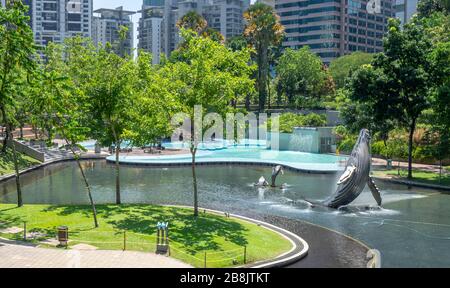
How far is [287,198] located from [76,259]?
76.6 feet

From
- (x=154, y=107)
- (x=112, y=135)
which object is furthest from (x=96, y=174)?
(x=154, y=107)

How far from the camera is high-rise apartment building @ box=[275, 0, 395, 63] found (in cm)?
16262

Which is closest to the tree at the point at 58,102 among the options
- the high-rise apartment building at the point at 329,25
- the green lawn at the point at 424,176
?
the green lawn at the point at 424,176

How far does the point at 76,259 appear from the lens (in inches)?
852

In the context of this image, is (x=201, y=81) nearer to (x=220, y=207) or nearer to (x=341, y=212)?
(x=220, y=207)

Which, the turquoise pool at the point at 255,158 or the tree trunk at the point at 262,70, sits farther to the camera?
the tree trunk at the point at 262,70

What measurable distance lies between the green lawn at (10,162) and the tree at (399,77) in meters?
36.7

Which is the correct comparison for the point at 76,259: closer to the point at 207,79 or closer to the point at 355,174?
the point at 207,79

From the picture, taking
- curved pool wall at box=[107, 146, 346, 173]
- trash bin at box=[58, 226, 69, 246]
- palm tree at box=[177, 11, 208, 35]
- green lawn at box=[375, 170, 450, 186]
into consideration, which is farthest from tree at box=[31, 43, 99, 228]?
palm tree at box=[177, 11, 208, 35]

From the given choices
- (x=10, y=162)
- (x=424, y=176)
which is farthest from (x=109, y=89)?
(x=424, y=176)

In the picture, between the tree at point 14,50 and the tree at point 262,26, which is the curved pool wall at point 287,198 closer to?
the tree at point 14,50

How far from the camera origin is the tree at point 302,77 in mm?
105375

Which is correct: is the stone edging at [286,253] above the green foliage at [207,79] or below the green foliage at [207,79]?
below
